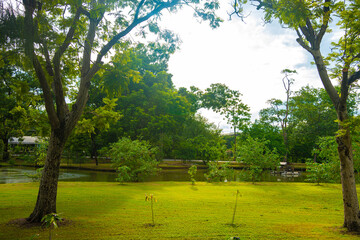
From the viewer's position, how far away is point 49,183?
20.3ft

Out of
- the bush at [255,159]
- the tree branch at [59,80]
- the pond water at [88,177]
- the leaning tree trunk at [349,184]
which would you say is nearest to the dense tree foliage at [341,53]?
the leaning tree trunk at [349,184]

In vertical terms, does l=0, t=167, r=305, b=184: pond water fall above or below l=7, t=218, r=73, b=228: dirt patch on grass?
below

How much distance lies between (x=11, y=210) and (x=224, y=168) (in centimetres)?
1405

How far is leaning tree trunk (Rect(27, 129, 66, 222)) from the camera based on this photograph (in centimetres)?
613

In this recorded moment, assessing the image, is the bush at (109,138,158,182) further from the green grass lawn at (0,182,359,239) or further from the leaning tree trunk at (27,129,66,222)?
the leaning tree trunk at (27,129,66,222)

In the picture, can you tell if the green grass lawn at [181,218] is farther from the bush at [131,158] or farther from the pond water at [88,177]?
the pond water at [88,177]

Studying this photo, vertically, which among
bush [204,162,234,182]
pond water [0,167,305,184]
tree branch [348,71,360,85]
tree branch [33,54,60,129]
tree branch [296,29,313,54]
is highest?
tree branch [296,29,313,54]

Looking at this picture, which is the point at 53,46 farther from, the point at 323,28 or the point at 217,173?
the point at 217,173

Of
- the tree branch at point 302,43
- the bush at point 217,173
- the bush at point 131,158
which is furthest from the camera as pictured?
the bush at point 217,173

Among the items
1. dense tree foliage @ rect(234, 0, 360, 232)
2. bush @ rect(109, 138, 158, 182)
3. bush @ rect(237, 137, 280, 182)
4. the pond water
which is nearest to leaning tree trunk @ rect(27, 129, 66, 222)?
dense tree foliage @ rect(234, 0, 360, 232)

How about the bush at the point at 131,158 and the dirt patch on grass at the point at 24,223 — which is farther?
the bush at the point at 131,158

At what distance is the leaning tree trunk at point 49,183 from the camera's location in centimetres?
613

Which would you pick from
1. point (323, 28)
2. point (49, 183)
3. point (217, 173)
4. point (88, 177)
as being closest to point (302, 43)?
point (323, 28)

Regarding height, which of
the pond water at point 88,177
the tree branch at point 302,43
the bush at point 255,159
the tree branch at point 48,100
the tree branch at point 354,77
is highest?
the tree branch at point 302,43
